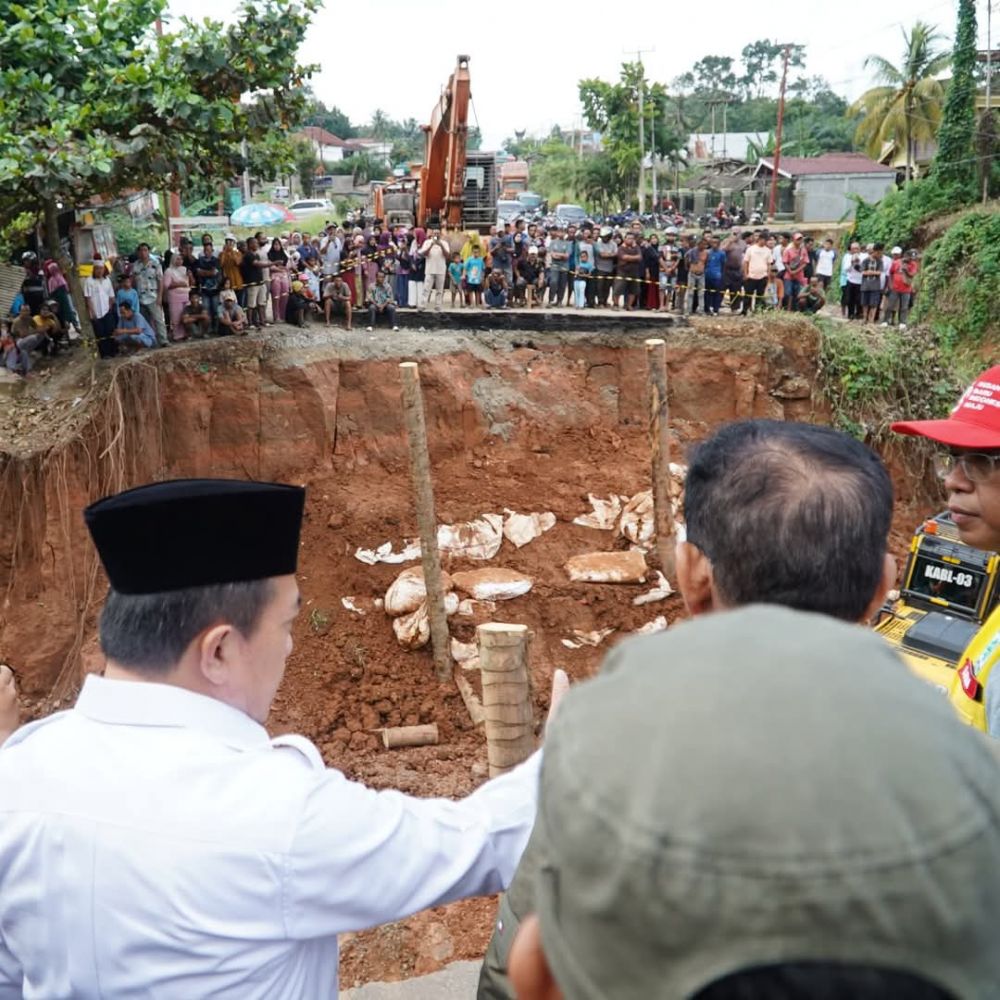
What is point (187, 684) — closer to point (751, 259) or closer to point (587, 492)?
point (587, 492)

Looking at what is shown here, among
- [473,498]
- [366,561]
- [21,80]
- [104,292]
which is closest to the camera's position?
[21,80]

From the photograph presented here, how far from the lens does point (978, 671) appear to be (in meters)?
2.33

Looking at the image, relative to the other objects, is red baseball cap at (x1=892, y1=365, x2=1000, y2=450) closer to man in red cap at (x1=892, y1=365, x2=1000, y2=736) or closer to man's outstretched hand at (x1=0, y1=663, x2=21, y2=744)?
man in red cap at (x1=892, y1=365, x2=1000, y2=736)

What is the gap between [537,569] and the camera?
11.7 m

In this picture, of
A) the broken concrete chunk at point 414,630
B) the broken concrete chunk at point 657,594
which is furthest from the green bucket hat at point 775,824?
the broken concrete chunk at point 657,594

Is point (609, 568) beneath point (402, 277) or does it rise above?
beneath

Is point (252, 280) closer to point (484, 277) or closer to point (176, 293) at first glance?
point (176, 293)

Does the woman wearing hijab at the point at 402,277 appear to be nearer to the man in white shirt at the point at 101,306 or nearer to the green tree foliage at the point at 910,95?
the man in white shirt at the point at 101,306

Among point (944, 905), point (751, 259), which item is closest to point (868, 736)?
point (944, 905)

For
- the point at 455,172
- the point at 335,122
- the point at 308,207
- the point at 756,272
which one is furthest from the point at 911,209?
the point at 335,122

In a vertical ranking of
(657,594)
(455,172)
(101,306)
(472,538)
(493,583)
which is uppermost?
(455,172)

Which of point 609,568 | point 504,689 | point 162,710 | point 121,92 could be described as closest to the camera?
point 162,710

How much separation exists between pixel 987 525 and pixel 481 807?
170 centimetres

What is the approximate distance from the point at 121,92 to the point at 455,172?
886cm
